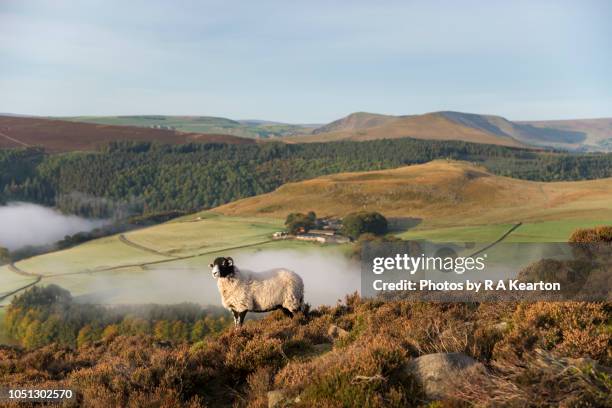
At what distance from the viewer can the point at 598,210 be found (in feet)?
275

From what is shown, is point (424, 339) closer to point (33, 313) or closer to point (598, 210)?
point (33, 313)

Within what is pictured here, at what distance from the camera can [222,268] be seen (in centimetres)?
1327

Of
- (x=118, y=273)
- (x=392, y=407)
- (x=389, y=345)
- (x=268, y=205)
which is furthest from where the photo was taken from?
(x=268, y=205)

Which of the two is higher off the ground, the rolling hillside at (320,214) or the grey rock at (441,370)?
the grey rock at (441,370)

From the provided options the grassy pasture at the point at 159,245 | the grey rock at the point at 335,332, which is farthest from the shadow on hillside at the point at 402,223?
the grey rock at the point at 335,332

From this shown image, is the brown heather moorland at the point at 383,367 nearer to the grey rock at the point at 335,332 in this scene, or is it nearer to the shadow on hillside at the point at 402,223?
the grey rock at the point at 335,332

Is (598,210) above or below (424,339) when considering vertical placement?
below

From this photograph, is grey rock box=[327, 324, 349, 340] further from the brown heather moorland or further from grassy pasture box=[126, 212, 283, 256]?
grassy pasture box=[126, 212, 283, 256]

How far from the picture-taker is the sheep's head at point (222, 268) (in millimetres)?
13219

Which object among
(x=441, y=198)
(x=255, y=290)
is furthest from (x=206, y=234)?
(x=255, y=290)

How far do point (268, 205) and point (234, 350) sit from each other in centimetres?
12079

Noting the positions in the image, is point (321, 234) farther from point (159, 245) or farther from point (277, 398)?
point (277, 398)

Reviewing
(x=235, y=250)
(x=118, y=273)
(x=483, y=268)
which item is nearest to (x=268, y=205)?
(x=235, y=250)

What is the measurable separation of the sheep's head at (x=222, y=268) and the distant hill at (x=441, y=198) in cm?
7897
